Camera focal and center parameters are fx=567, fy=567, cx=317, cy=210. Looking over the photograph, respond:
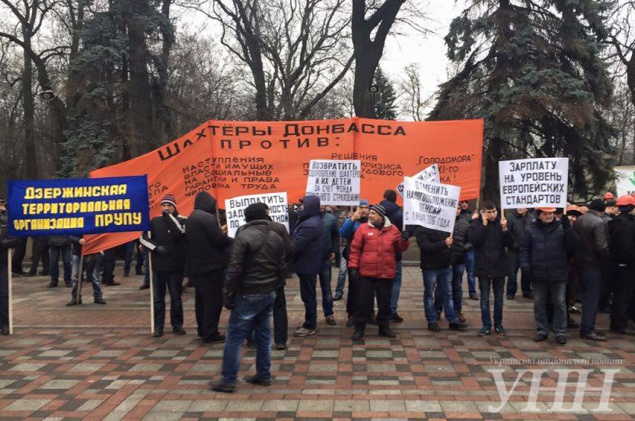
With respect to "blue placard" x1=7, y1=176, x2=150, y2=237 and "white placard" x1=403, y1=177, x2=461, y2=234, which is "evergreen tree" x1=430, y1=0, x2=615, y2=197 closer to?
"white placard" x1=403, y1=177, x2=461, y2=234

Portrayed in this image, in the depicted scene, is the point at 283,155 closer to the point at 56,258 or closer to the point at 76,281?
the point at 76,281

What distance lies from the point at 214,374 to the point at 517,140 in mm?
15051

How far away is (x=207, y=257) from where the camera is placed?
279 inches

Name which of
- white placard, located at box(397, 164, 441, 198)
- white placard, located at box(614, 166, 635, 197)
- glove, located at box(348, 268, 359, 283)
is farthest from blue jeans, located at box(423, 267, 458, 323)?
white placard, located at box(614, 166, 635, 197)

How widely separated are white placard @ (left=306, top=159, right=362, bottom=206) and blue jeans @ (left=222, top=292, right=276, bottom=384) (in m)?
2.74

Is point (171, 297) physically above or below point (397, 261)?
below

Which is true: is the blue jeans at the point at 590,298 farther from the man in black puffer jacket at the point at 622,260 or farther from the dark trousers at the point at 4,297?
the dark trousers at the point at 4,297

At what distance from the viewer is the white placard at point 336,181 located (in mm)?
8047

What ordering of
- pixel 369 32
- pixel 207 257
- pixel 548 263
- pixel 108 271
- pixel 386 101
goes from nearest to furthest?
pixel 207 257, pixel 548 263, pixel 108 271, pixel 369 32, pixel 386 101

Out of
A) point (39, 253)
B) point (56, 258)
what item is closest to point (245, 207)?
point (56, 258)

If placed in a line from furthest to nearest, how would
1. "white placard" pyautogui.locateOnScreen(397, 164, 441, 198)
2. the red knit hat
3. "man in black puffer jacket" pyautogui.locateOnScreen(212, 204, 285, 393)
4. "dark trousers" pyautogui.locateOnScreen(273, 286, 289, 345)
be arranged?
the red knit hat, "white placard" pyautogui.locateOnScreen(397, 164, 441, 198), "dark trousers" pyautogui.locateOnScreen(273, 286, 289, 345), "man in black puffer jacket" pyautogui.locateOnScreen(212, 204, 285, 393)

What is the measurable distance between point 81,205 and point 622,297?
778cm

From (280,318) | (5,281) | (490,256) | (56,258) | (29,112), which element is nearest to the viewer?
(280,318)

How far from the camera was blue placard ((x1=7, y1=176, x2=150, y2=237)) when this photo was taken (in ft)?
26.9
